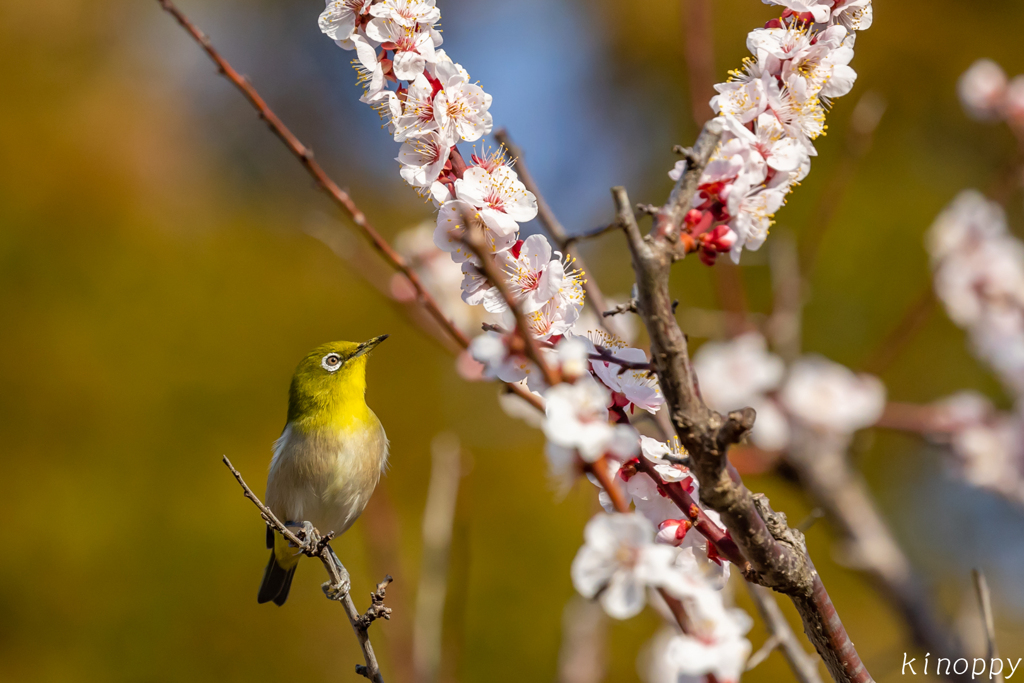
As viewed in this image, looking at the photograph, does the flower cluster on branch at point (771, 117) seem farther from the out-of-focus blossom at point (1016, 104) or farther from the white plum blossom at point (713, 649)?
the out-of-focus blossom at point (1016, 104)

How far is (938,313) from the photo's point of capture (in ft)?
23.7

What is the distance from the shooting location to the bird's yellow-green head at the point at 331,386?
1959 millimetres

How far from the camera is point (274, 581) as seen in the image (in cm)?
212

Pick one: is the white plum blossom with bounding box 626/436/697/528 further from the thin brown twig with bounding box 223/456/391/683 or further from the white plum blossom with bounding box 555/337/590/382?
the thin brown twig with bounding box 223/456/391/683

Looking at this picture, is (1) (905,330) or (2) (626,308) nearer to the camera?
(2) (626,308)

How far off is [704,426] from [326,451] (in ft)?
4.51

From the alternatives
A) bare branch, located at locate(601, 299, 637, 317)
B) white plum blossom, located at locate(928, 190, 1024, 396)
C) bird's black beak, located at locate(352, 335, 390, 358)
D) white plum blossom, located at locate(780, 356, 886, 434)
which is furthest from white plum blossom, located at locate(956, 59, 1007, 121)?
bare branch, located at locate(601, 299, 637, 317)

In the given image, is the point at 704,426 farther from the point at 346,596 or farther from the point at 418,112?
the point at 346,596

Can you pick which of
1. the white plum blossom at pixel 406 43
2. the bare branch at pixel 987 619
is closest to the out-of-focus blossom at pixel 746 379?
the bare branch at pixel 987 619

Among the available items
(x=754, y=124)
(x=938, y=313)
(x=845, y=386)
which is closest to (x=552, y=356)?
(x=754, y=124)

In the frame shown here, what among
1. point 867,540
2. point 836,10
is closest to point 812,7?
point 836,10

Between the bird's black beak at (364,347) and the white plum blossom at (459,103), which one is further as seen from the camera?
the bird's black beak at (364,347)

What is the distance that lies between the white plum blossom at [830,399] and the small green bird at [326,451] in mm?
2102

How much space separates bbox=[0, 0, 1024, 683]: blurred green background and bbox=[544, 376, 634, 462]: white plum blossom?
47.7 inches
